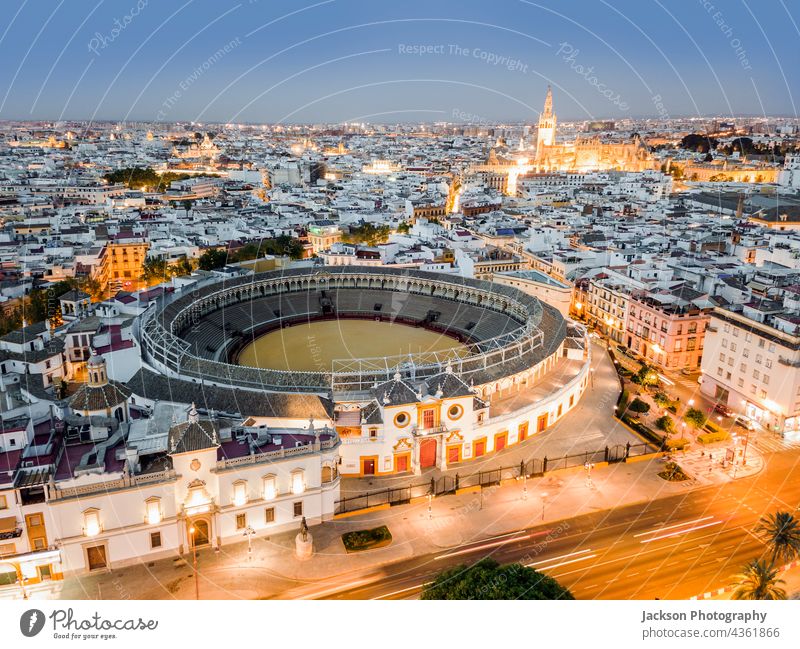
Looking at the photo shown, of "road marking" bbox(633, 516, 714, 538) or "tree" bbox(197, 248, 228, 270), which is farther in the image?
"tree" bbox(197, 248, 228, 270)

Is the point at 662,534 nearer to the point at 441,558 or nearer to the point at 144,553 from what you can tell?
the point at 441,558

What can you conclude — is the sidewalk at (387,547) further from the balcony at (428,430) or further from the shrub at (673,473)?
the balcony at (428,430)

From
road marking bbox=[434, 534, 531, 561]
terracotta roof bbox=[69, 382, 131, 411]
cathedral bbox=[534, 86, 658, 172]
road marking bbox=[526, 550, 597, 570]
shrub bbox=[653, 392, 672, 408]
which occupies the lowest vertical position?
road marking bbox=[526, 550, 597, 570]

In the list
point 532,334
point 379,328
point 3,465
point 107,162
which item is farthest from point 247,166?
point 3,465

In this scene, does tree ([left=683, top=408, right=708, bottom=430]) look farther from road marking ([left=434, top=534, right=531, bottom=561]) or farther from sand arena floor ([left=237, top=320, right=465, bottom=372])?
sand arena floor ([left=237, top=320, right=465, bottom=372])

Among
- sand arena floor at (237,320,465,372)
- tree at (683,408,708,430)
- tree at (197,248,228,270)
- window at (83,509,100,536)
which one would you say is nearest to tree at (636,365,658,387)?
tree at (683,408,708,430)

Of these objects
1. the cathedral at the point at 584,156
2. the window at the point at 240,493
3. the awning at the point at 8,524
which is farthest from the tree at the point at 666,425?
the cathedral at the point at 584,156

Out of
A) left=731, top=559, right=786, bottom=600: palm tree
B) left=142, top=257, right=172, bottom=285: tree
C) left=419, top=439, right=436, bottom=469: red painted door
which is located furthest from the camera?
left=142, top=257, right=172, bottom=285: tree
